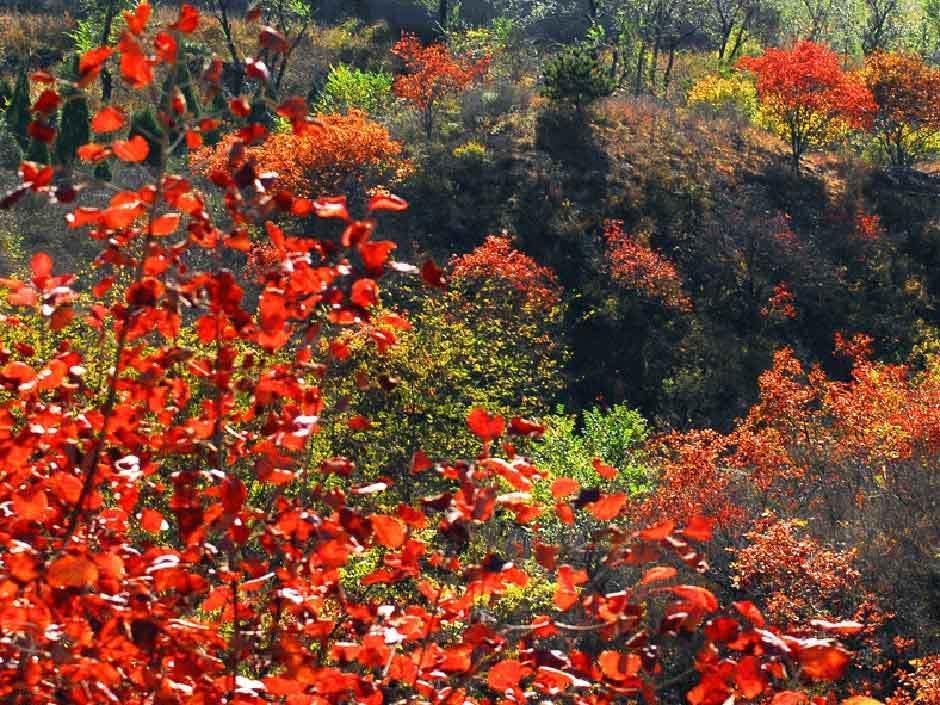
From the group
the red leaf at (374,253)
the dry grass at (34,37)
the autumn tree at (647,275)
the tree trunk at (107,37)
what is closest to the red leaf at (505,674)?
the red leaf at (374,253)

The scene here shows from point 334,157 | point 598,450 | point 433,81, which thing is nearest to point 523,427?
point 598,450

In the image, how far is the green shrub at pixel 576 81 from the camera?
1321 inches

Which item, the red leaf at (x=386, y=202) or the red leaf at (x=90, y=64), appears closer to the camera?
the red leaf at (x=90, y=64)

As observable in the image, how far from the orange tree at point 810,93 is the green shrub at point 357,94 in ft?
37.4

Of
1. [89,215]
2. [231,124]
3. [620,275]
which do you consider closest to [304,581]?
[89,215]

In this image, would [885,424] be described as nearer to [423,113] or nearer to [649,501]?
[649,501]

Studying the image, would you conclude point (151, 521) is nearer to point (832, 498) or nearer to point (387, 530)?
point (387, 530)

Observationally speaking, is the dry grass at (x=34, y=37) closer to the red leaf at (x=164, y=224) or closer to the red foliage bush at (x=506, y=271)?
the red foliage bush at (x=506, y=271)

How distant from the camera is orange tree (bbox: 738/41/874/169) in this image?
3306 cm

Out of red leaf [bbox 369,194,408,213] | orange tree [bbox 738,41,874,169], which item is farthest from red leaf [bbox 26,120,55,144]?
orange tree [bbox 738,41,874,169]

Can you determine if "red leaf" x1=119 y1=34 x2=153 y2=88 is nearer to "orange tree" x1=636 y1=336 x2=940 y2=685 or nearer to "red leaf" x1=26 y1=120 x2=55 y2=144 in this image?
"red leaf" x1=26 y1=120 x2=55 y2=144

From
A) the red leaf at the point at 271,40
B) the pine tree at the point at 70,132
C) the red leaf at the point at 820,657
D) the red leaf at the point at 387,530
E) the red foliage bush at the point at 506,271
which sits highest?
the red leaf at the point at 271,40

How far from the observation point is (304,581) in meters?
4.98

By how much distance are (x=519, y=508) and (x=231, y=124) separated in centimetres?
3445
